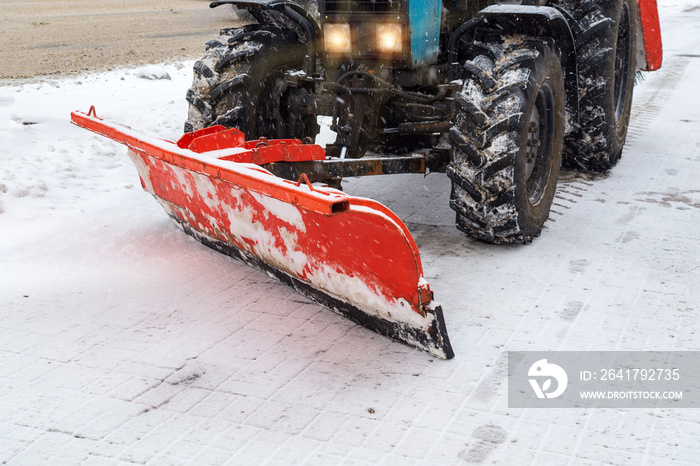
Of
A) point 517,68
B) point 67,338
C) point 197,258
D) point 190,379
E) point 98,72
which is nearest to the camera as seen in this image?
point 190,379

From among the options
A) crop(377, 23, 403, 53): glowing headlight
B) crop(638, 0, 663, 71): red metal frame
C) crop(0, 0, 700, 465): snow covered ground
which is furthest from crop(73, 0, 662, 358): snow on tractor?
crop(638, 0, 663, 71): red metal frame

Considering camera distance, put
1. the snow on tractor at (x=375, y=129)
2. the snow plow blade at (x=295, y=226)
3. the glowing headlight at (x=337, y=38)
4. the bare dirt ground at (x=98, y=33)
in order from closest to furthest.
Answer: the snow plow blade at (x=295, y=226) → the snow on tractor at (x=375, y=129) → the glowing headlight at (x=337, y=38) → the bare dirt ground at (x=98, y=33)

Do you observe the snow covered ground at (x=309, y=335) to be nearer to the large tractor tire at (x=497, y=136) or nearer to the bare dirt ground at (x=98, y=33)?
the large tractor tire at (x=497, y=136)

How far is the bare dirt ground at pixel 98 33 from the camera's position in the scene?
38.8ft

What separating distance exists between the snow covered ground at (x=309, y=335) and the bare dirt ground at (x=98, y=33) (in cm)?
613

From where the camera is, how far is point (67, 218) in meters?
Answer: 5.48

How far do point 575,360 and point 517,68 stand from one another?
185cm

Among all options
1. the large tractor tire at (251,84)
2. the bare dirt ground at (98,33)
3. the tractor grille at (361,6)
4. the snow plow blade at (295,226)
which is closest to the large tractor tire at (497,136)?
the tractor grille at (361,6)

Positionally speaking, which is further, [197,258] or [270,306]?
[197,258]

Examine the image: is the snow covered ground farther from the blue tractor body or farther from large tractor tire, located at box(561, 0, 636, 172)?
the blue tractor body

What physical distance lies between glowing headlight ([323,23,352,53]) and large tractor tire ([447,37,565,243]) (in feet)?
3.15

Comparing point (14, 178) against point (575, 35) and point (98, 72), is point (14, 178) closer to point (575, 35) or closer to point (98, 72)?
point (575, 35)

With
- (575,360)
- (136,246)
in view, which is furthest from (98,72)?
(575,360)

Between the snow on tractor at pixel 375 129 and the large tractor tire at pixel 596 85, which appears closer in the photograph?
the snow on tractor at pixel 375 129
